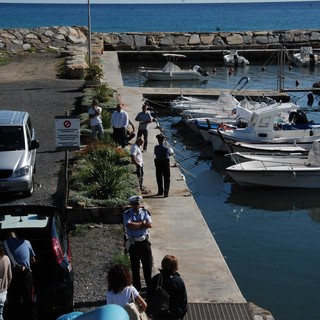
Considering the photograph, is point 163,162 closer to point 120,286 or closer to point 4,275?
point 4,275

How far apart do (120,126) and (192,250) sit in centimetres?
844

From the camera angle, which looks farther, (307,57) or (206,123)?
(307,57)

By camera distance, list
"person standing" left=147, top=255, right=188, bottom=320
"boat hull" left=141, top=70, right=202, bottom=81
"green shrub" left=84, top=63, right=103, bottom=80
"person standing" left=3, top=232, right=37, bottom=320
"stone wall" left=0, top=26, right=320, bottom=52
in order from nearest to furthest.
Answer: "person standing" left=147, top=255, right=188, bottom=320, "person standing" left=3, top=232, right=37, bottom=320, "green shrub" left=84, top=63, right=103, bottom=80, "boat hull" left=141, top=70, right=202, bottom=81, "stone wall" left=0, top=26, right=320, bottom=52

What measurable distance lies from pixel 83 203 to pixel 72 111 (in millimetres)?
13813

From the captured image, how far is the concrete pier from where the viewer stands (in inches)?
496

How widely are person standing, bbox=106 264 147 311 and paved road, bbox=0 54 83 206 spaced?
8.81m

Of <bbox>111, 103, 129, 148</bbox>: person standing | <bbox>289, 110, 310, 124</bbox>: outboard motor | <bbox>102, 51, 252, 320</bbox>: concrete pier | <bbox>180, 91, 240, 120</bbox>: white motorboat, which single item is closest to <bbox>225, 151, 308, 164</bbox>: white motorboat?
<bbox>102, 51, 252, 320</bbox>: concrete pier

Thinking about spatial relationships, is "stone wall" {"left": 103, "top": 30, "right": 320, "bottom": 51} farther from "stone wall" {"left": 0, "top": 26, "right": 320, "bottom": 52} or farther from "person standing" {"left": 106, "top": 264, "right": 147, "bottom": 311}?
"person standing" {"left": 106, "top": 264, "right": 147, "bottom": 311}

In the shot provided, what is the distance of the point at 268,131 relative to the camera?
28.9m

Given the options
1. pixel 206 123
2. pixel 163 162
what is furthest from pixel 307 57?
pixel 163 162

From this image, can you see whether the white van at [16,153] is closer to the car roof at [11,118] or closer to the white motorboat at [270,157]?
the car roof at [11,118]

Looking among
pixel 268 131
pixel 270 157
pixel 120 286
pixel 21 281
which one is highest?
pixel 120 286

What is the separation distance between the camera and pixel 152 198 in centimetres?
1920

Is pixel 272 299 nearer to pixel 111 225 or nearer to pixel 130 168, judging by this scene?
pixel 111 225
